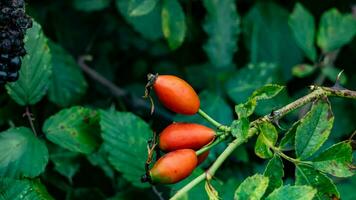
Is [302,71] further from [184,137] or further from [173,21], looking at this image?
[184,137]

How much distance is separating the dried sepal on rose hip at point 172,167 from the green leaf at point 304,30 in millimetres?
971

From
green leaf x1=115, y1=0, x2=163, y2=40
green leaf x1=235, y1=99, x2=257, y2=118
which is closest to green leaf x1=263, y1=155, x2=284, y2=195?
green leaf x1=235, y1=99, x2=257, y2=118

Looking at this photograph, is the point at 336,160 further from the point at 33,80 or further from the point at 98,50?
the point at 98,50

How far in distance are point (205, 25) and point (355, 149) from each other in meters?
0.91

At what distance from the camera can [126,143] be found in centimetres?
153

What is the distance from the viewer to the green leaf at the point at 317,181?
1157 mm

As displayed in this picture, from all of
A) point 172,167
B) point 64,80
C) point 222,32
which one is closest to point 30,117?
point 64,80

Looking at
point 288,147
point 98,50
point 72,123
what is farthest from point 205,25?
point 288,147

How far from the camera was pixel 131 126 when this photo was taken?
1.54 meters

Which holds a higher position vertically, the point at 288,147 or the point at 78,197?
the point at 288,147

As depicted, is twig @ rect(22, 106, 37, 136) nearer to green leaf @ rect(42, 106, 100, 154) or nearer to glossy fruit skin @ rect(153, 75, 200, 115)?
green leaf @ rect(42, 106, 100, 154)

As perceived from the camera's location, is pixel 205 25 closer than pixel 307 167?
No

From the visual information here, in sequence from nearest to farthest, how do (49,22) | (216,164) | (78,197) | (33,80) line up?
(216,164) < (33,80) < (78,197) < (49,22)

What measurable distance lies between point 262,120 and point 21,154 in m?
0.57
